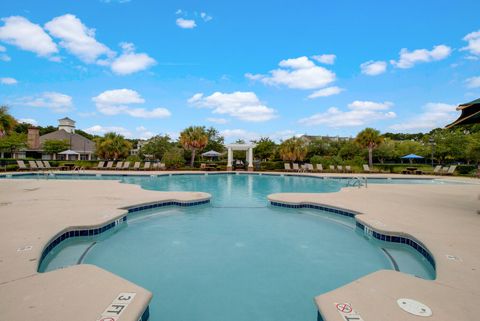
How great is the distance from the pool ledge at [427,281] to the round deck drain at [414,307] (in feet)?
0.18

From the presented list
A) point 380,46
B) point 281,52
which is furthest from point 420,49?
point 281,52

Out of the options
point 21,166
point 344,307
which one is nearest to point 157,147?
point 21,166

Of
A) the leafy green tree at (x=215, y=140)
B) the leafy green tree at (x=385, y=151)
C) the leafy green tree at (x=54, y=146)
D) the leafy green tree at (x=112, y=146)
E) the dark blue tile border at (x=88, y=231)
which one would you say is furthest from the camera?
the leafy green tree at (x=215, y=140)

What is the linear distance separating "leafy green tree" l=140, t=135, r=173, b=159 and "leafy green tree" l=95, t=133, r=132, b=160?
4843 millimetres

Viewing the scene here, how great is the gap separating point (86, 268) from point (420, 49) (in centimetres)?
2331

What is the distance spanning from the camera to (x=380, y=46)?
2006cm

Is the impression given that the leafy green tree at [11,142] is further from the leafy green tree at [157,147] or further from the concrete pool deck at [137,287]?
the concrete pool deck at [137,287]

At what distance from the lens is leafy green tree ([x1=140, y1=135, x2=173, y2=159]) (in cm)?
3216

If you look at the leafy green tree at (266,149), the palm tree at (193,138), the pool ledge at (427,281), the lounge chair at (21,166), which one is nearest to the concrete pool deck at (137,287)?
the pool ledge at (427,281)

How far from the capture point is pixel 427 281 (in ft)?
11.0

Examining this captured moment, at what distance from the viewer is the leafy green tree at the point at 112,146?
87.2 feet

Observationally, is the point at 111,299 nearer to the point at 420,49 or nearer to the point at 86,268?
the point at 86,268

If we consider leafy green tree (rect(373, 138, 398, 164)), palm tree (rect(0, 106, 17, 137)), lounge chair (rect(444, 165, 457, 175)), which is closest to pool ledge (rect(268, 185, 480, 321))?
lounge chair (rect(444, 165, 457, 175))

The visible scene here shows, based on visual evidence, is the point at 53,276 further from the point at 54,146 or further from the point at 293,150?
the point at 54,146
